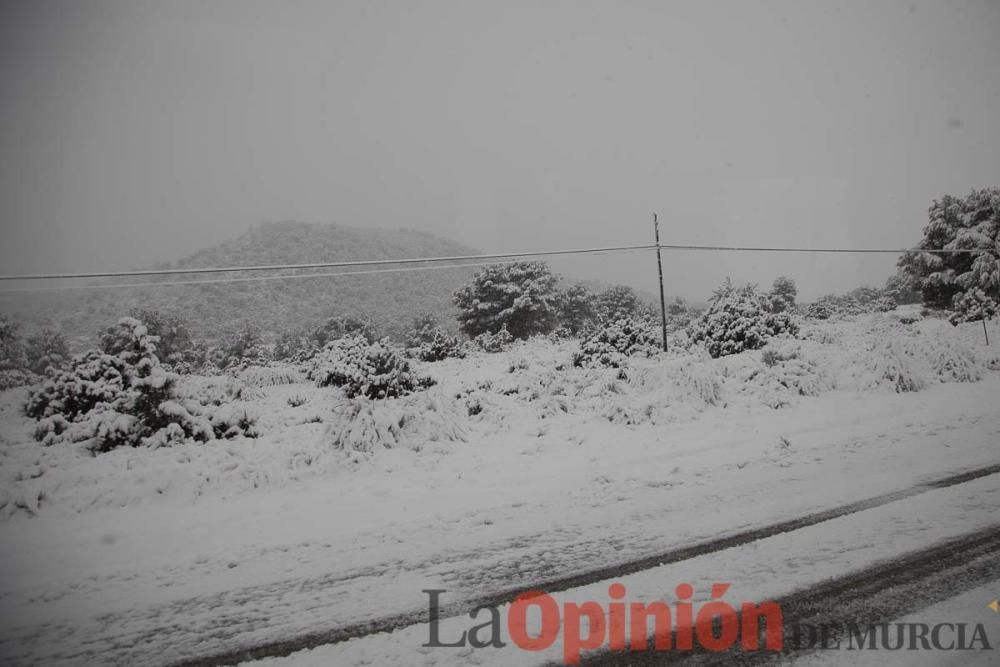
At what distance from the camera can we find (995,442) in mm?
5516

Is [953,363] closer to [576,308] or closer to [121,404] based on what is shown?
[121,404]

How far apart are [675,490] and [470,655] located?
10.3 feet

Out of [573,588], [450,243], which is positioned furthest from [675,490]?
[450,243]

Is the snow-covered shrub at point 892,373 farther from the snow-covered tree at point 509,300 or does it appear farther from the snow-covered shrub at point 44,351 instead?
the snow-covered shrub at point 44,351

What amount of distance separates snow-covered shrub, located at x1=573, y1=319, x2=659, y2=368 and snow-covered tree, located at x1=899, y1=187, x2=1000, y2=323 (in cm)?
1554

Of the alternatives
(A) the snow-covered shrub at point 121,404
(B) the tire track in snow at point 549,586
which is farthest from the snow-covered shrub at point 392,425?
(B) the tire track in snow at point 549,586

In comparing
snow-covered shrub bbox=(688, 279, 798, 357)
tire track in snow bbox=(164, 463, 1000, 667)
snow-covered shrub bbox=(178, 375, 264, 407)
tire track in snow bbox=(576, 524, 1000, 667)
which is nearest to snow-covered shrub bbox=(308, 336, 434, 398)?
snow-covered shrub bbox=(178, 375, 264, 407)

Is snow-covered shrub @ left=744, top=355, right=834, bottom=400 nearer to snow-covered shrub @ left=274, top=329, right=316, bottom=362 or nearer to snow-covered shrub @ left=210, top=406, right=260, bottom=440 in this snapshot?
snow-covered shrub @ left=210, top=406, right=260, bottom=440

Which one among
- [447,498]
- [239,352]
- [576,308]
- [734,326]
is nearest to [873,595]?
[447,498]

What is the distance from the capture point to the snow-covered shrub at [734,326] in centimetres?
1378

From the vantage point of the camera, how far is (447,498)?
5062 mm

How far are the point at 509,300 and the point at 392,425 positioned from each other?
1134 inches

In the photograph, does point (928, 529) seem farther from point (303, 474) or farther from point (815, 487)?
point (303, 474)

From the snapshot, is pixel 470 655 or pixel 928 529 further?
pixel 928 529
